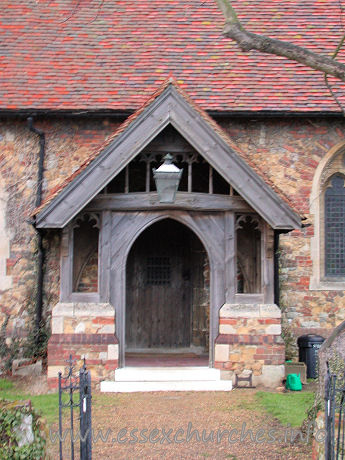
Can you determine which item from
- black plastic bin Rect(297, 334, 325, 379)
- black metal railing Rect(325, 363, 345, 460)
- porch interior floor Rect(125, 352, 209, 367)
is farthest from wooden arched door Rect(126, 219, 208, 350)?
black metal railing Rect(325, 363, 345, 460)

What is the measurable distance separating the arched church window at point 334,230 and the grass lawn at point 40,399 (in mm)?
5976

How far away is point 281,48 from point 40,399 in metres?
5.67

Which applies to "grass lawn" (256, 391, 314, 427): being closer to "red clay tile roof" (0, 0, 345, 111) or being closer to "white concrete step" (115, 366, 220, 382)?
"white concrete step" (115, 366, 220, 382)

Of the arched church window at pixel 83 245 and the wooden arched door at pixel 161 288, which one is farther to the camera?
the wooden arched door at pixel 161 288

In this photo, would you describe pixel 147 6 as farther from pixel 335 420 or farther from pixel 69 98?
pixel 335 420

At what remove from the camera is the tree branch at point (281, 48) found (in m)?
7.16

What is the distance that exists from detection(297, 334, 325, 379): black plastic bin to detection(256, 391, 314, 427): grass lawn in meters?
1.50

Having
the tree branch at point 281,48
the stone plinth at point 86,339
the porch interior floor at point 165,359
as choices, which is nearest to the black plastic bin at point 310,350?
the porch interior floor at point 165,359

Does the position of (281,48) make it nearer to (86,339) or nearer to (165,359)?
(86,339)

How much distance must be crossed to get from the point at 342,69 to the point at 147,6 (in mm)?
8311

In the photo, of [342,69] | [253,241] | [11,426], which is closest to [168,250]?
[253,241]

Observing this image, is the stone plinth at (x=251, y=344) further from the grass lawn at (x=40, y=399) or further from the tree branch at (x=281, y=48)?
the tree branch at (x=281, y=48)

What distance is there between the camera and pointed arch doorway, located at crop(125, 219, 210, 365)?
12.5 m

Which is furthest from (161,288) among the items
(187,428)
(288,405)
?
(187,428)
